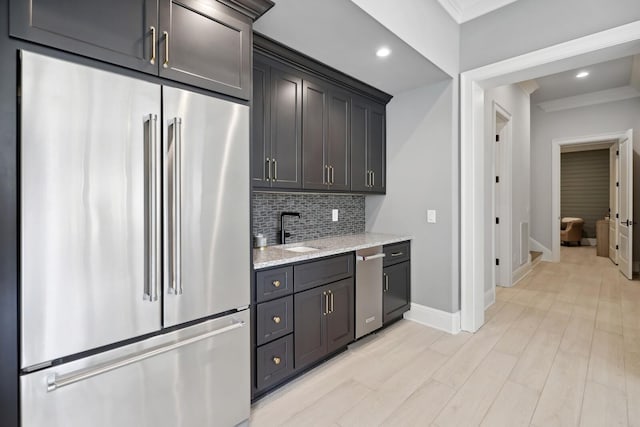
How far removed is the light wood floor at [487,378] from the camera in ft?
6.07

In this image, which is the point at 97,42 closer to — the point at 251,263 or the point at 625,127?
the point at 251,263

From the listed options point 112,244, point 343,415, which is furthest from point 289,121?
point 343,415

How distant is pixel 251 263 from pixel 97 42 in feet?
Answer: 3.96

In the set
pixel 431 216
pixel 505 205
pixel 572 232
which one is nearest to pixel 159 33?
pixel 431 216

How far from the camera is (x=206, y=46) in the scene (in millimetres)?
1565

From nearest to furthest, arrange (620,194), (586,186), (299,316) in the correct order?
1. (299,316)
2. (620,194)
3. (586,186)

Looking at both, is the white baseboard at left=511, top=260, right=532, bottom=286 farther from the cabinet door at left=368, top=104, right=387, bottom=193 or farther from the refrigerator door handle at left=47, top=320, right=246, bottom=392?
the refrigerator door handle at left=47, top=320, right=246, bottom=392

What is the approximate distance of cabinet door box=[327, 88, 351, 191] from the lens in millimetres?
2871

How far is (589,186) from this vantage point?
9.02 metres

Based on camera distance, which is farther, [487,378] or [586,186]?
[586,186]

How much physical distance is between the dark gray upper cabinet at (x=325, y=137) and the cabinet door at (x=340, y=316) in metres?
0.87

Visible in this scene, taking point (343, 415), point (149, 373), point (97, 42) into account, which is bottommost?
point (343, 415)

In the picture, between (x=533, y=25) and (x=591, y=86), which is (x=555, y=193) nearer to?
(x=591, y=86)

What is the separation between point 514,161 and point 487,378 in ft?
12.4
